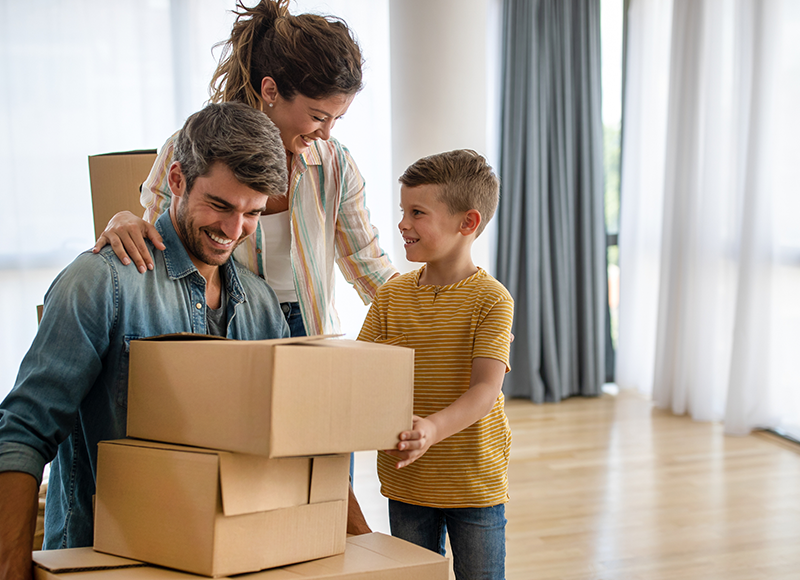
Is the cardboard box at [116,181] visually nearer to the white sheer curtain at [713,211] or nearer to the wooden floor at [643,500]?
the wooden floor at [643,500]

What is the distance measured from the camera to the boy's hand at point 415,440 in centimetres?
89

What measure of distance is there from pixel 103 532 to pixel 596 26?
3.94 meters

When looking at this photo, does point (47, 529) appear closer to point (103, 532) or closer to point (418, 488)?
point (103, 532)

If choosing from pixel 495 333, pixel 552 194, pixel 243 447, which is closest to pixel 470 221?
pixel 495 333

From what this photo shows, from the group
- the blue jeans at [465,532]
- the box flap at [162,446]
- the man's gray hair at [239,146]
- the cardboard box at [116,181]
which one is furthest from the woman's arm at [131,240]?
the cardboard box at [116,181]

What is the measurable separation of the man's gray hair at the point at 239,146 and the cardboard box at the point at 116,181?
2.85 feet

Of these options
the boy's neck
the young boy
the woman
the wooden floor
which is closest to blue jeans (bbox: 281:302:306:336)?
the woman

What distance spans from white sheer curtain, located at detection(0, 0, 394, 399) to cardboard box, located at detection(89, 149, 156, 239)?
1584mm

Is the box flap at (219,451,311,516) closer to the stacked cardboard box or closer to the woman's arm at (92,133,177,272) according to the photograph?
the stacked cardboard box

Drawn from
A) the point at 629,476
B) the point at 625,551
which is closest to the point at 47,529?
the point at 625,551

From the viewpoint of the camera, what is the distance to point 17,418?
3.04 ft

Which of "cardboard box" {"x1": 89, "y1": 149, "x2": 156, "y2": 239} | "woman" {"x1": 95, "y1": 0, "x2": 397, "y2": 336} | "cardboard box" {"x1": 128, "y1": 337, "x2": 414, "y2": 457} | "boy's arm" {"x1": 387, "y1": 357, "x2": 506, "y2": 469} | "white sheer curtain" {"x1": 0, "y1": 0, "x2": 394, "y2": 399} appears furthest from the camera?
"white sheer curtain" {"x1": 0, "y1": 0, "x2": 394, "y2": 399}

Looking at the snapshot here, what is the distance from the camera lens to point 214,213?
1121 millimetres

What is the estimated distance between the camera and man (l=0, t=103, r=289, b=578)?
3.09 ft
